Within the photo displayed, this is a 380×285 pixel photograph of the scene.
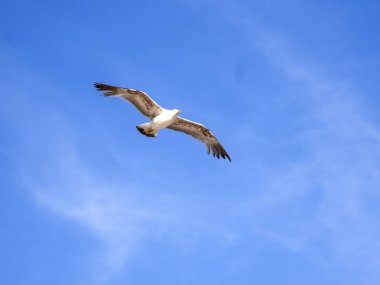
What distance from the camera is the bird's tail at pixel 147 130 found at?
100ft

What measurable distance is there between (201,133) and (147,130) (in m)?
3.66

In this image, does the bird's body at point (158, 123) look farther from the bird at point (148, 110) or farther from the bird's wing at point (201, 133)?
the bird's wing at point (201, 133)

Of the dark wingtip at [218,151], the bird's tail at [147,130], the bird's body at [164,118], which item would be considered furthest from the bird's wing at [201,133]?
the bird's tail at [147,130]

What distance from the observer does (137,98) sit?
30891 mm

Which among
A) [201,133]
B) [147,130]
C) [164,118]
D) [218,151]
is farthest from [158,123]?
[218,151]

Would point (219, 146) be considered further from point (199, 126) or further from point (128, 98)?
point (128, 98)

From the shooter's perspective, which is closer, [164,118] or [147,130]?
[147,130]

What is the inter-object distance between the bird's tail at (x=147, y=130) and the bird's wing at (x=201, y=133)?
194 centimetres

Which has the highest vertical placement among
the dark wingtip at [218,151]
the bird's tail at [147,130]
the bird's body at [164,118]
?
the dark wingtip at [218,151]

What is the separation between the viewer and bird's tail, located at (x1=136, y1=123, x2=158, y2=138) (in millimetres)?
30531

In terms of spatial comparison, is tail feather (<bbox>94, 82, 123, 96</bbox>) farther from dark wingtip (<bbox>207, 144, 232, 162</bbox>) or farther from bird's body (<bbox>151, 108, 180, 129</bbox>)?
dark wingtip (<bbox>207, 144, 232, 162</bbox>)

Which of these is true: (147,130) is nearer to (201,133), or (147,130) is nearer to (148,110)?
(148,110)

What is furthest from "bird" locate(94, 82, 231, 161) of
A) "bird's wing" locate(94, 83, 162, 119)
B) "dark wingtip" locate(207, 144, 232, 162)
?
"dark wingtip" locate(207, 144, 232, 162)

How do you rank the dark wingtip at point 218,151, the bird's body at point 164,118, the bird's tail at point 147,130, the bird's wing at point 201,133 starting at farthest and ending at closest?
the dark wingtip at point 218,151, the bird's wing at point 201,133, the bird's body at point 164,118, the bird's tail at point 147,130
